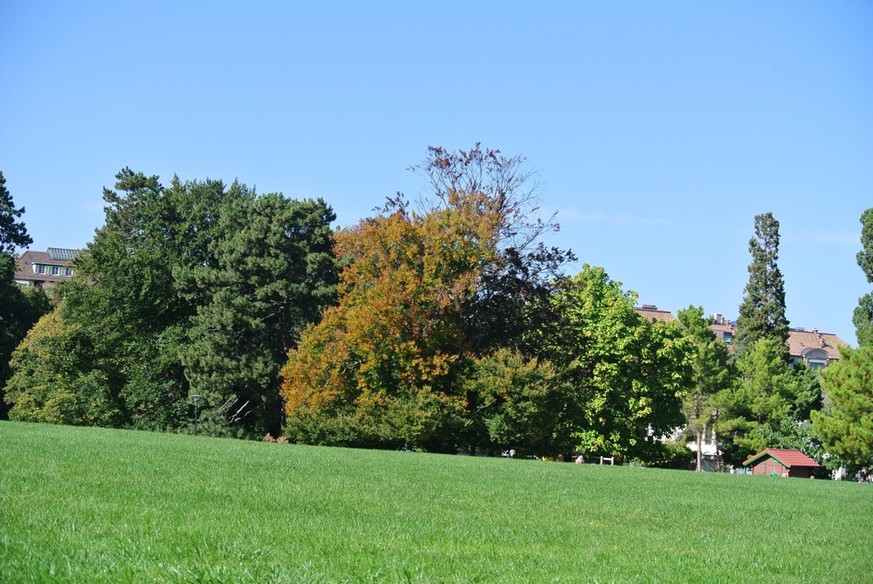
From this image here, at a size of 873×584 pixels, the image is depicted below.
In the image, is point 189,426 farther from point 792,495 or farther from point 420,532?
point 420,532

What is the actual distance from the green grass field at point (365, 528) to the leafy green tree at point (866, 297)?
47520 millimetres

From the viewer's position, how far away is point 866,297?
213 feet

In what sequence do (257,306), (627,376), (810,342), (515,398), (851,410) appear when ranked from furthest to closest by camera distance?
(810,342), (627,376), (257,306), (851,410), (515,398)

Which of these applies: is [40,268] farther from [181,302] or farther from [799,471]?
[799,471]

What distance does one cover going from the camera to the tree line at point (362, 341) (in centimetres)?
4738

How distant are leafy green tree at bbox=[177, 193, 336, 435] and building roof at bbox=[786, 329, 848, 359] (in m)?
89.1

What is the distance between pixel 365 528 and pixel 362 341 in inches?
1449

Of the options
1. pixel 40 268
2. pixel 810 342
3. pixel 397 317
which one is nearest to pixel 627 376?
pixel 397 317

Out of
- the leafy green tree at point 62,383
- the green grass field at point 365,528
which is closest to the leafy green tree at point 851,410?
the green grass field at point 365,528

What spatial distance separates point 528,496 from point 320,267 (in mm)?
42620

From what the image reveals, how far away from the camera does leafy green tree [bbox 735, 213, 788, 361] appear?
81312 millimetres

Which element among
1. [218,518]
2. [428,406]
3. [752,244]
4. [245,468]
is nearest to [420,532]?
[218,518]

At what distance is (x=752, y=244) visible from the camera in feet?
271

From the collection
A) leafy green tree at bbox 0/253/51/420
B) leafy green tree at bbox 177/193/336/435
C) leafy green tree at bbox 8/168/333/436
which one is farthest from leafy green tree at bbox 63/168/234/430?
leafy green tree at bbox 0/253/51/420
